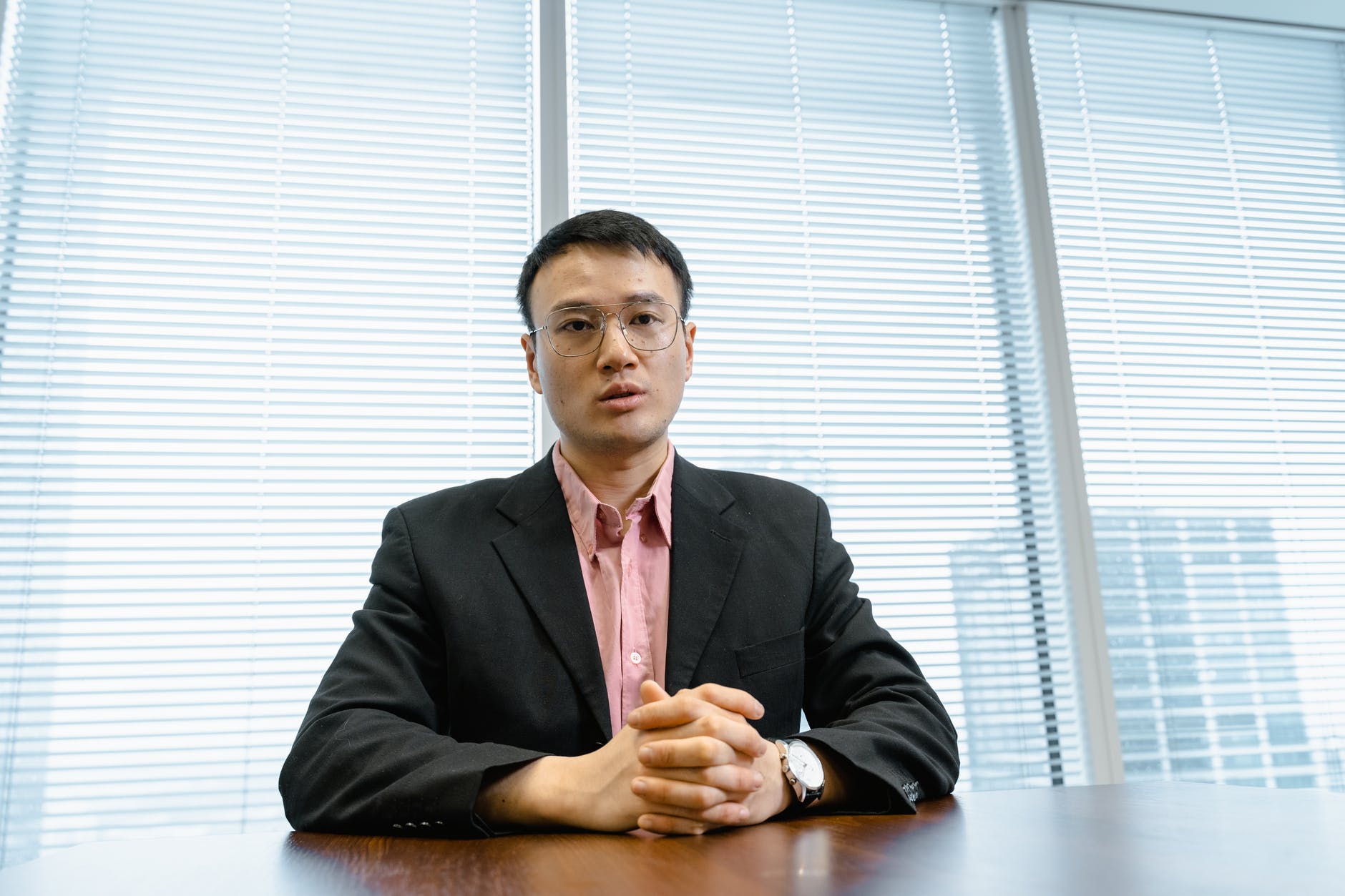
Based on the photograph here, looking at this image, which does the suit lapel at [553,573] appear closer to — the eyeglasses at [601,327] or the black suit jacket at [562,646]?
the black suit jacket at [562,646]

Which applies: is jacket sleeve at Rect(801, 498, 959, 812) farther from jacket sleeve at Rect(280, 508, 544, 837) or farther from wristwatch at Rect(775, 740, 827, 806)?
jacket sleeve at Rect(280, 508, 544, 837)

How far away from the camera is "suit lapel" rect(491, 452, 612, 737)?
53.6 inches

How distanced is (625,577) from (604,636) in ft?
0.32

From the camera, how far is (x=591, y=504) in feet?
5.12

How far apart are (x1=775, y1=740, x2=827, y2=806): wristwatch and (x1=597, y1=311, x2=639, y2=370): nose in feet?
2.20

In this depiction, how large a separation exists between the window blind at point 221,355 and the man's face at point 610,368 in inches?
39.0

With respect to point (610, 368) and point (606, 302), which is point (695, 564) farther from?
point (606, 302)

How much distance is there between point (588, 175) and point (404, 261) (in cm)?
56

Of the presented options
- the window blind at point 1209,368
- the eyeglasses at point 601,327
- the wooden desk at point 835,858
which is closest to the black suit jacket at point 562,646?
the wooden desk at point 835,858

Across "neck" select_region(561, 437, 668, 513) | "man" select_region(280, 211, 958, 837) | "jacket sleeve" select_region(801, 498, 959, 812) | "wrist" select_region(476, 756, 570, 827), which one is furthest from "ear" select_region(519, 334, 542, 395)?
"wrist" select_region(476, 756, 570, 827)

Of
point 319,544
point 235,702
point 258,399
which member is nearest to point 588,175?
point 258,399

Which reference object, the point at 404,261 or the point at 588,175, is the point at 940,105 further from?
the point at 404,261

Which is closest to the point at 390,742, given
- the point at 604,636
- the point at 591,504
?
the point at 604,636

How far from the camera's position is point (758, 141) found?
9.39 feet
